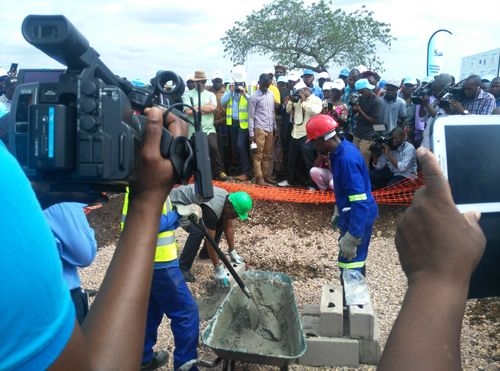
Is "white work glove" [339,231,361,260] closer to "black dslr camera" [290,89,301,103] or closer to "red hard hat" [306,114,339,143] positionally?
"red hard hat" [306,114,339,143]

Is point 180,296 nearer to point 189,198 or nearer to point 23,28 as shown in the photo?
point 189,198

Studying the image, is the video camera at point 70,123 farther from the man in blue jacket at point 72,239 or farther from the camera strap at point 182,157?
the man in blue jacket at point 72,239

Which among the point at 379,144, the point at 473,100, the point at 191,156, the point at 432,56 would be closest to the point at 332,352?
the point at 191,156

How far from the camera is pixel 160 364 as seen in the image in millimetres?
4051

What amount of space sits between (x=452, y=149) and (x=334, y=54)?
21.4 metres

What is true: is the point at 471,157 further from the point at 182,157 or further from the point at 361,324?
the point at 361,324

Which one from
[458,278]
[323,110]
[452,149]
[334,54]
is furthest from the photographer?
[334,54]

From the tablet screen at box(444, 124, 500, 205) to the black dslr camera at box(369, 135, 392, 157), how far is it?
21.3 feet

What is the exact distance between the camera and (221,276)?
501cm

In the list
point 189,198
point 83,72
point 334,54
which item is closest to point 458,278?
point 83,72

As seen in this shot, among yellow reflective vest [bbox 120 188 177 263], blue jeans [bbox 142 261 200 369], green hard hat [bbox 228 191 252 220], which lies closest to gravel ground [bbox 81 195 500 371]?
blue jeans [bbox 142 261 200 369]

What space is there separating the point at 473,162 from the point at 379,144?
6.66m

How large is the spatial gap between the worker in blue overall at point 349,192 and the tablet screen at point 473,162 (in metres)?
3.10

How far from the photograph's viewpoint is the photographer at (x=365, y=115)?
8188 millimetres
